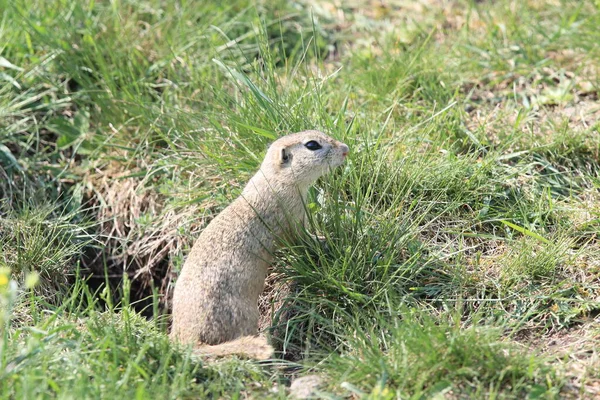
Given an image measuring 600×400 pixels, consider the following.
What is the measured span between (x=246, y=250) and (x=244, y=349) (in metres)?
0.68

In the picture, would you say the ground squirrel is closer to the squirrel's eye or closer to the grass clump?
the squirrel's eye

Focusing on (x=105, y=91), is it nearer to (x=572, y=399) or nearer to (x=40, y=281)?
(x=40, y=281)

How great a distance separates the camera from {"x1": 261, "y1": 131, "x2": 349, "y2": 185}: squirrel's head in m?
4.20

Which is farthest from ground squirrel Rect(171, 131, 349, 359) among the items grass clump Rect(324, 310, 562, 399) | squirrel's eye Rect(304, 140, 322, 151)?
grass clump Rect(324, 310, 562, 399)

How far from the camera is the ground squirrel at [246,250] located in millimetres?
3822

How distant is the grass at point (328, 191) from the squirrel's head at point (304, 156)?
160 millimetres

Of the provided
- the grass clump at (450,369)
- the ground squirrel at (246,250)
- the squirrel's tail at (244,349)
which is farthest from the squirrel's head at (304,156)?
the grass clump at (450,369)

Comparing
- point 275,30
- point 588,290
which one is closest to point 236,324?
point 588,290

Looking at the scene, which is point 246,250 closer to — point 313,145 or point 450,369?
point 313,145

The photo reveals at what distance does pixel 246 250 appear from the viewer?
13.6 ft

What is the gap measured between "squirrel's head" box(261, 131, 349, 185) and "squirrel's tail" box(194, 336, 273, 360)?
1.01 m

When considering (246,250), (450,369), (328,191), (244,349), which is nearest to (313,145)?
(328,191)

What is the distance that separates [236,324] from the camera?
3857 millimetres

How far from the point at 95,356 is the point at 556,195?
2829 mm
